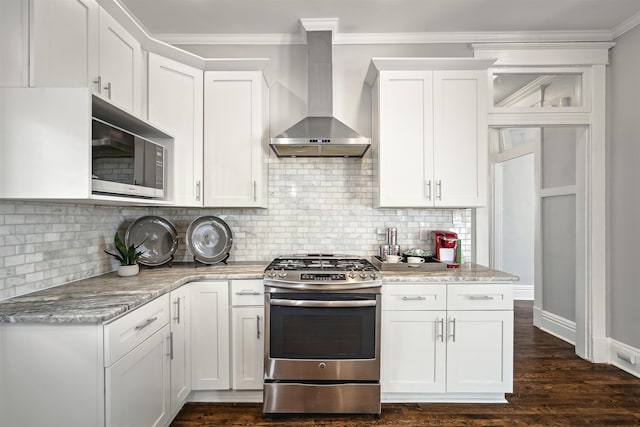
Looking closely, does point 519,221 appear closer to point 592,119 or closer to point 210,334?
point 592,119

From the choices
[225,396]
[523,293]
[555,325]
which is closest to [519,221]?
[523,293]

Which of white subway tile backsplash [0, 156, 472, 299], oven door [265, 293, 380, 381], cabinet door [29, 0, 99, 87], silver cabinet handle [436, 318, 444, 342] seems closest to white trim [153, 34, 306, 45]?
white subway tile backsplash [0, 156, 472, 299]

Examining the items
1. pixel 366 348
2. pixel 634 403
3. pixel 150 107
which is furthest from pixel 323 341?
pixel 634 403

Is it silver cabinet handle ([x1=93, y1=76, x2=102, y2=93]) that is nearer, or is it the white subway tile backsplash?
silver cabinet handle ([x1=93, y1=76, x2=102, y2=93])

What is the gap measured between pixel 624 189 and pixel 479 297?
1740 millimetres

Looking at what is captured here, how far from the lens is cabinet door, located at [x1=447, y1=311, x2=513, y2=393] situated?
99.7 inches

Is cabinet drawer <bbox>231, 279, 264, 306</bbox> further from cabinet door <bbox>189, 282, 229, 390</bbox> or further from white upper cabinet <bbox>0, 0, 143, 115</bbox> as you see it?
white upper cabinet <bbox>0, 0, 143, 115</bbox>

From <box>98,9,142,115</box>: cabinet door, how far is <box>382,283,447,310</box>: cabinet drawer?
78.5 inches

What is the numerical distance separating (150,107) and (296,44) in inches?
54.9

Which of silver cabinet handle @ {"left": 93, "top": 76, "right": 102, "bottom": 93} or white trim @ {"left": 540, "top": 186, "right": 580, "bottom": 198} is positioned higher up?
silver cabinet handle @ {"left": 93, "top": 76, "right": 102, "bottom": 93}

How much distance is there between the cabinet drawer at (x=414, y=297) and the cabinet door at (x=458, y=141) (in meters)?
0.71

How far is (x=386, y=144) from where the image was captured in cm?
289

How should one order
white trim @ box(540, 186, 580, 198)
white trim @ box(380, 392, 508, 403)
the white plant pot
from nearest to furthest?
the white plant pot, white trim @ box(380, 392, 508, 403), white trim @ box(540, 186, 580, 198)

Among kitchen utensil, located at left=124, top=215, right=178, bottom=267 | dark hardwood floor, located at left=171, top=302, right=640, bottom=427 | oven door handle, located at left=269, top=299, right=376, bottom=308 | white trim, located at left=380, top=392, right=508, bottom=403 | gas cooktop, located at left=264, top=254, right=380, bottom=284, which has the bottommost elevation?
dark hardwood floor, located at left=171, top=302, right=640, bottom=427
